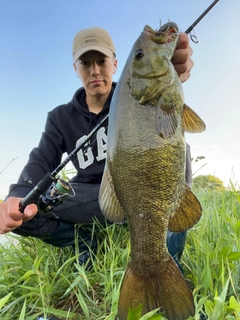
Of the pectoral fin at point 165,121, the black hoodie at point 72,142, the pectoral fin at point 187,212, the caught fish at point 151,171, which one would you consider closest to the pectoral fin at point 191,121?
the caught fish at point 151,171

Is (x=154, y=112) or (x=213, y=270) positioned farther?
(x=213, y=270)

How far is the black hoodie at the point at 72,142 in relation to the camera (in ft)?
10.8

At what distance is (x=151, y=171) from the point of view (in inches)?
64.4

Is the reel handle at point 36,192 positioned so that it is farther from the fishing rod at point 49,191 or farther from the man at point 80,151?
the man at point 80,151

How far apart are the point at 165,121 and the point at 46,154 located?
210cm

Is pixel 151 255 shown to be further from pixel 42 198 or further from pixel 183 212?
pixel 42 198

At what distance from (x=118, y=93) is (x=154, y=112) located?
0.66 feet

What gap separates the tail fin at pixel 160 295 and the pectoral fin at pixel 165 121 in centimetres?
68

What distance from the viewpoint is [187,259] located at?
2.62m

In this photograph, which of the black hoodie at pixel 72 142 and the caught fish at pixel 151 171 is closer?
the caught fish at pixel 151 171

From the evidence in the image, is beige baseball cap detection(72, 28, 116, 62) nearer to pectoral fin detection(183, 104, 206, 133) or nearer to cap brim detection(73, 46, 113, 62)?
cap brim detection(73, 46, 113, 62)

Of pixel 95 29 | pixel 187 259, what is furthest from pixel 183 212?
pixel 95 29

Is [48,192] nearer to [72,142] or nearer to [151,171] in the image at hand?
[72,142]

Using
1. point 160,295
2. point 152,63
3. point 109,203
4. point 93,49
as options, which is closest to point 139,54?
point 152,63
